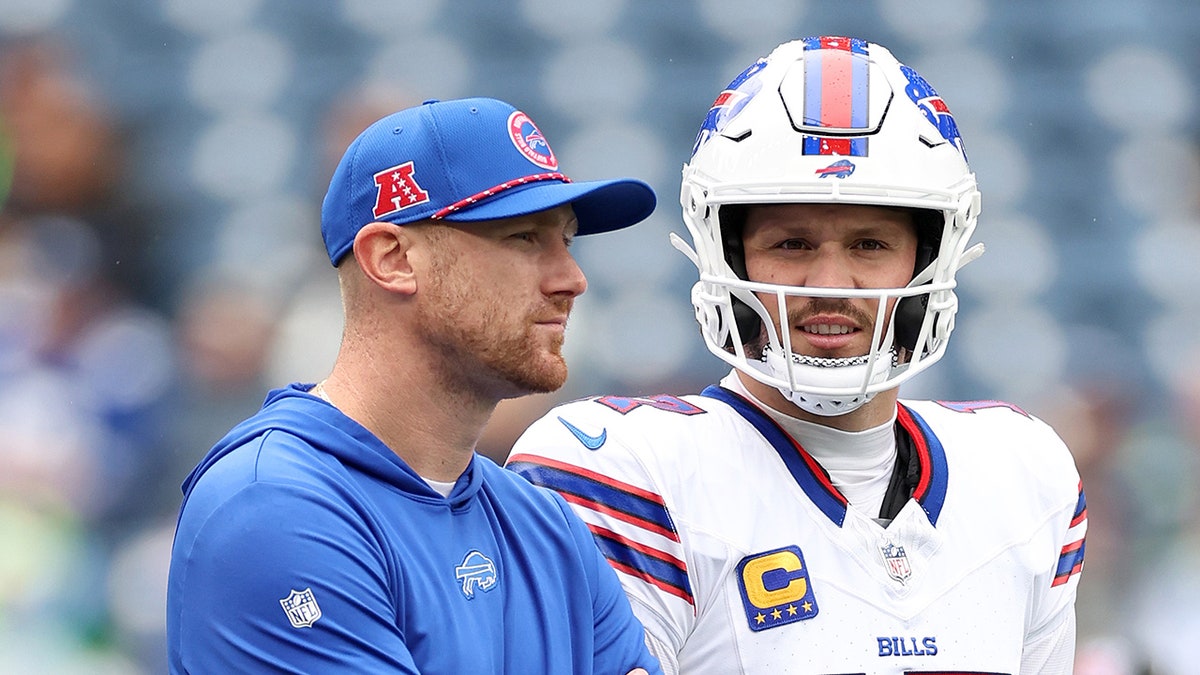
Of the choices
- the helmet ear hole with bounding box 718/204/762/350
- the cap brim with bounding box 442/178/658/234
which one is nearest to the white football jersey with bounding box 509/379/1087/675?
the helmet ear hole with bounding box 718/204/762/350

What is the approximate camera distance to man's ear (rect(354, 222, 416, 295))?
65.9 inches

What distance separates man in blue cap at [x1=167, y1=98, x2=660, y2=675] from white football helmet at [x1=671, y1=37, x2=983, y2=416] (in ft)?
1.01

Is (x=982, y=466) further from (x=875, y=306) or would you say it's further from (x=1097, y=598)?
(x=1097, y=598)

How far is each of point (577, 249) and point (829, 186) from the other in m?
2.70

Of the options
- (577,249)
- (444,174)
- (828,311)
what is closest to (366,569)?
(444,174)

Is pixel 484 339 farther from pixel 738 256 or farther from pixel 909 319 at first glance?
pixel 909 319

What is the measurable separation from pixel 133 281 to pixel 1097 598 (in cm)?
297

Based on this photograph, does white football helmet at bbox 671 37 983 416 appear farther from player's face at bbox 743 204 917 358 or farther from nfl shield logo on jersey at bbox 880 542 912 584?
nfl shield logo on jersey at bbox 880 542 912 584

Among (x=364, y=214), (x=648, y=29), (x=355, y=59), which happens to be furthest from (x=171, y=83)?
(x=364, y=214)

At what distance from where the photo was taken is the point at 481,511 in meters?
1.73

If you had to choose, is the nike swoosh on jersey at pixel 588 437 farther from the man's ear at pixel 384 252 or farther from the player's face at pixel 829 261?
the man's ear at pixel 384 252

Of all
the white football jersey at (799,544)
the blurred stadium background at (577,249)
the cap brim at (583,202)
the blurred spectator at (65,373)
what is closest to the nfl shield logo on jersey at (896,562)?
the white football jersey at (799,544)

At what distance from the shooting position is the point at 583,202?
5.95 ft

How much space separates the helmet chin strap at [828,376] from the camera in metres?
2.01
